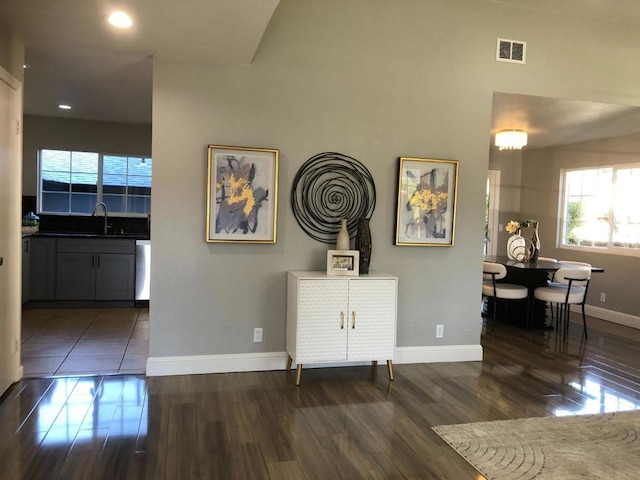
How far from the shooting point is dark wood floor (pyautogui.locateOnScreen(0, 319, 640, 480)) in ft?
7.61

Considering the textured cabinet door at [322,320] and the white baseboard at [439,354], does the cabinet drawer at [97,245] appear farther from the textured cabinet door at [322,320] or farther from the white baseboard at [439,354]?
the white baseboard at [439,354]

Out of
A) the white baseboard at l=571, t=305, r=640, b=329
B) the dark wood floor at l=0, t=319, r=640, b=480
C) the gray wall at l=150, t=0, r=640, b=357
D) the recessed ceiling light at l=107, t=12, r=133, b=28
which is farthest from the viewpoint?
the white baseboard at l=571, t=305, r=640, b=329

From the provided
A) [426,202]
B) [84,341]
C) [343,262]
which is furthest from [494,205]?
[84,341]

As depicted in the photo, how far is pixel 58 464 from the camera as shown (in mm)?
2281

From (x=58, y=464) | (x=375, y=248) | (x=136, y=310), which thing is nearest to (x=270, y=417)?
(x=58, y=464)

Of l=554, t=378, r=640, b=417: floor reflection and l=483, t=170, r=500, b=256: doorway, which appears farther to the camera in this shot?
l=483, t=170, r=500, b=256: doorway

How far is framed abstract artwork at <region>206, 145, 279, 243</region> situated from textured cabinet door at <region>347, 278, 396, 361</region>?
2.54 feet

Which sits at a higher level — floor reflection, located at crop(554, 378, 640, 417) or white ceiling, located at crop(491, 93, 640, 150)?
white ceiling, located at crop(491, 93, 640, 150)

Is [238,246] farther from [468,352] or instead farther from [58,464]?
[468,352]

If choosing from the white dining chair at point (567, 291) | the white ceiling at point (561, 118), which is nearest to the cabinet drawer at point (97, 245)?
the white ceiling at point (561, 118)

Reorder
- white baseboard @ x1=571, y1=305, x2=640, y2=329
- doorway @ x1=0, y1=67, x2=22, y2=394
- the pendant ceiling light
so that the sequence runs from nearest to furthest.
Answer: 1. doorway @ x1=0, y1=67, x2=22, y2=394
2. the pendant ceiling light
3. white baseboard @ x1=571, y1=305, x2=640, y2=329

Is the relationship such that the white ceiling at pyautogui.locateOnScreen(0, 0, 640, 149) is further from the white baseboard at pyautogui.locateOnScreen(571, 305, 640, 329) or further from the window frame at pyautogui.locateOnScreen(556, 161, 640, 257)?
the white baseboard at pyautogui.locateOnScreen(571, 305, 640, 329)

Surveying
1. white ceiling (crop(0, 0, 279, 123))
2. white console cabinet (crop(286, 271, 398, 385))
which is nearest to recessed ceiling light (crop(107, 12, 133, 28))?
white ceiling (crop(0, 0, 279, 123))

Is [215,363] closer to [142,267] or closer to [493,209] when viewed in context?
[142,267]
